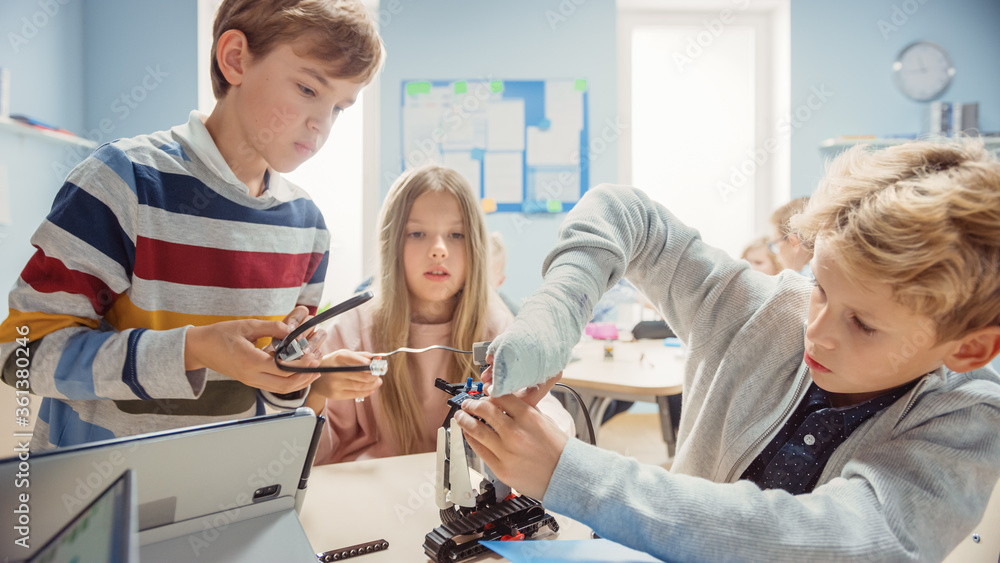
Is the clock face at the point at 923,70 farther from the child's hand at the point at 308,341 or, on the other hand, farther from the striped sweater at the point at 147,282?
the child's hand at the point at 308,341

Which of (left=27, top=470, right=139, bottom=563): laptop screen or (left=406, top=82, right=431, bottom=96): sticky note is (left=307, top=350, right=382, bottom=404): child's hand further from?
(left=406, top=82, right=431, bottom=96): sticky note

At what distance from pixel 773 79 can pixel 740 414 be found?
3.35 metres

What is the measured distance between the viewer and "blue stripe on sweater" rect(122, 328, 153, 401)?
711 millimetres

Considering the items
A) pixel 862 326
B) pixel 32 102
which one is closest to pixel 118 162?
pixel 862 326

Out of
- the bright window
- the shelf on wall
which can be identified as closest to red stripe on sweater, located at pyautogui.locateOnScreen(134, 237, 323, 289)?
the shelf on wall

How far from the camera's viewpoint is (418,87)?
3166 millimetres

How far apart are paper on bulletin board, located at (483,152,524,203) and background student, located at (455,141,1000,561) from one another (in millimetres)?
2570

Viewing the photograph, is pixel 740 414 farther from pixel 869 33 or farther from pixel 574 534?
pixel 869 33

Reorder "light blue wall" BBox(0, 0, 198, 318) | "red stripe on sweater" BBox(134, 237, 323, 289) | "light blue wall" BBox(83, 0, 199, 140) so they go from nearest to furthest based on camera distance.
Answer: "red stripe on sweater" BBox(134, 237, 323, 289)
"light blue wall" BBox(0, 0, 198, 318)
"light blue wall" BBox(83, 0, 199, 140)

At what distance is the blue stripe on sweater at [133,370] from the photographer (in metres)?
0.71

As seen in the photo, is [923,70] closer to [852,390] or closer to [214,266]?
[852,390]

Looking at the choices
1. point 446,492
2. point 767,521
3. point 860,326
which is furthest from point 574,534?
point 860,326

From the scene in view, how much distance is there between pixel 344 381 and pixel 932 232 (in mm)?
811

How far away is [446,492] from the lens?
728 millimetres
